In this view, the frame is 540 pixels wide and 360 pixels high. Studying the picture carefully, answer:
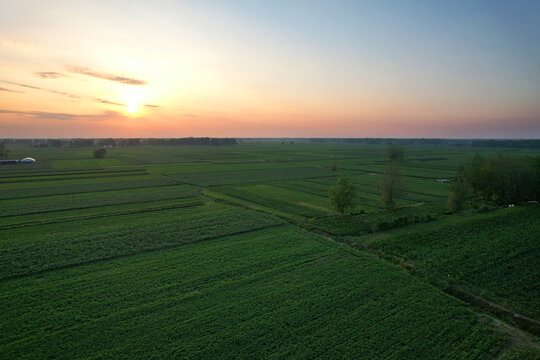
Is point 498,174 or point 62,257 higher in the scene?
point 498,174

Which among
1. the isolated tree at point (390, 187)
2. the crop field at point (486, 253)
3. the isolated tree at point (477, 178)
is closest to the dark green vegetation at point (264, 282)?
the crop field at point (486, 253)

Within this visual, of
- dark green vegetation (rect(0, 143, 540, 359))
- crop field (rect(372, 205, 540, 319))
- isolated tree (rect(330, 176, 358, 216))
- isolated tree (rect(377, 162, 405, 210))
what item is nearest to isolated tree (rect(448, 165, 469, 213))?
dark green vegetation (rect(0, 143, 540, 359))

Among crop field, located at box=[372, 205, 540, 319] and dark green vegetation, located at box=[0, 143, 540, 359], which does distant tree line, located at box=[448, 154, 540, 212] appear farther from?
crop field, located at box=[372, 205, 540, 319]

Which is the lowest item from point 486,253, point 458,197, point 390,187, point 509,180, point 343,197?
point 486,253

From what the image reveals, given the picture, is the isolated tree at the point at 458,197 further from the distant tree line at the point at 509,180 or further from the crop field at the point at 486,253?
the crop field at the point at 486,253

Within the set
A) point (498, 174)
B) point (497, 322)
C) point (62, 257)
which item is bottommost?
point (497, 322)

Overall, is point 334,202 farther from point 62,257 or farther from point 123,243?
point 62,257

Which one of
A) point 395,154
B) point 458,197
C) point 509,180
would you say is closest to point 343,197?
point 458,197

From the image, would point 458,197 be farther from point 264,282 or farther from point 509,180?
point 264,282

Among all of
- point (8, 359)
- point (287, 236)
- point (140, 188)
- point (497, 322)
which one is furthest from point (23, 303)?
point (140, 188)
